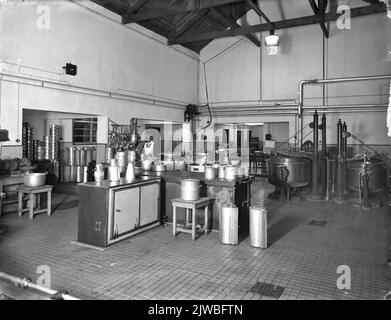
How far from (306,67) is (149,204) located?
23.9 ft

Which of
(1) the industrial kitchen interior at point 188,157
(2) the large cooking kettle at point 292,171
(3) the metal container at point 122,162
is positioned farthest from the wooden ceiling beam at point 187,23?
(3) the metal container at point 122,162

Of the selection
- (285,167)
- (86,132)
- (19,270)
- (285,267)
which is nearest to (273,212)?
(285,167)

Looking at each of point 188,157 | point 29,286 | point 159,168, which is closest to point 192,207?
point 159,168

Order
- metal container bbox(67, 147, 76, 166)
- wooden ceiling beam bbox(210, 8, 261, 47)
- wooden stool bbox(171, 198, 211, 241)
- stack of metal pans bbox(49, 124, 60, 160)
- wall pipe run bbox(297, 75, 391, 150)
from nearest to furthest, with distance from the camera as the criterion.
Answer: wooden stool bbox(171, 198, 211, 241), stack of metal pans bbox(49, 124, 60, 160), metal container bbox(67, 147, 76, 166), wall pipe run bbox(297, 75, 391, 150), wooden ceiling beam bbox(210, 8, 261, 47)

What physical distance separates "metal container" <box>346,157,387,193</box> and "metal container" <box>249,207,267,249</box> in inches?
143

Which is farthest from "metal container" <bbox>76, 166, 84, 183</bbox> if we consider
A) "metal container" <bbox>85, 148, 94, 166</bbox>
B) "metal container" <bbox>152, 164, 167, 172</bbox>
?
"metal container" <bbox>152, 164, 167, 172</bbox>

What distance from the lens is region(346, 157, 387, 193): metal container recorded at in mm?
6410

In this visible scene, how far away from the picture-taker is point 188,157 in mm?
8039

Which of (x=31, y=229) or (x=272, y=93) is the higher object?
(x=272, y=93)

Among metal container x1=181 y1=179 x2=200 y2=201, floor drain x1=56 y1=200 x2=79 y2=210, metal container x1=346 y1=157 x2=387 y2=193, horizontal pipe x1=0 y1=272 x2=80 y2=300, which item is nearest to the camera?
horizontal pipe x1=0 y1=272 x2=80 y2=300

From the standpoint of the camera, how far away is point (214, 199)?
4445mm

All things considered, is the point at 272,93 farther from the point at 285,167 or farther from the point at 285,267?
the point at 285,267

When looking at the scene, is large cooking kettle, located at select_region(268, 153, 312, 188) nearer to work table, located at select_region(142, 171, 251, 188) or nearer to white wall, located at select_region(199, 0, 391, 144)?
work table, located at select_region(142, 171, 251, 188)
